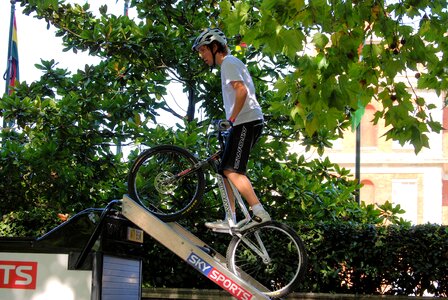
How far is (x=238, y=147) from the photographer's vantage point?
5.95 m

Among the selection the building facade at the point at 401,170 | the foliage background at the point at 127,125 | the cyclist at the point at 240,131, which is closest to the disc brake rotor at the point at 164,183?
the cyclist at the point at 240,131

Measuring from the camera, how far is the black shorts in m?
5.95

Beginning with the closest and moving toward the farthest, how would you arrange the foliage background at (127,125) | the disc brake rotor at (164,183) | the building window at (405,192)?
the disc brake rotor at (164,183)
the foliage background at (127,125)
the building window at (405,192)

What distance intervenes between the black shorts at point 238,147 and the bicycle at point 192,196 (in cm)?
13

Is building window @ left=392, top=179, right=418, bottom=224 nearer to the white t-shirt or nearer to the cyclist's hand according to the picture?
the white t-shirt

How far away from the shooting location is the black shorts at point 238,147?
19.5ft

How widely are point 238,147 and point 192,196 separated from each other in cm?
97

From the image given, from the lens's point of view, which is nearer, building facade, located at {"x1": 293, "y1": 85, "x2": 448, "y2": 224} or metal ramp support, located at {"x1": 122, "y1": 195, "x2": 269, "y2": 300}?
metal ramp support, located at {"x1": 122, "y1": 195, "x2": 269, "y2": 300}

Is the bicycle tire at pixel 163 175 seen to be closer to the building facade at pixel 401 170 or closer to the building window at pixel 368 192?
the building facade at pixel 401 170

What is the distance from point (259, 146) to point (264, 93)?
0.90 m

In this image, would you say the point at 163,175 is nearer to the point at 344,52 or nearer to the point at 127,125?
the point at 344,52

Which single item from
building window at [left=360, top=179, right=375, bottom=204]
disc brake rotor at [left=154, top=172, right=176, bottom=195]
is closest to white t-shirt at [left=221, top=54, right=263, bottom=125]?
disc brake rotor at [left=154, top=172, right=176, bottom=195]

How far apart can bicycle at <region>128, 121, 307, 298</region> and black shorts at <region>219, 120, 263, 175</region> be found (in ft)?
0.42

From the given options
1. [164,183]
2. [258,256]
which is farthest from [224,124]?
[258,256]
